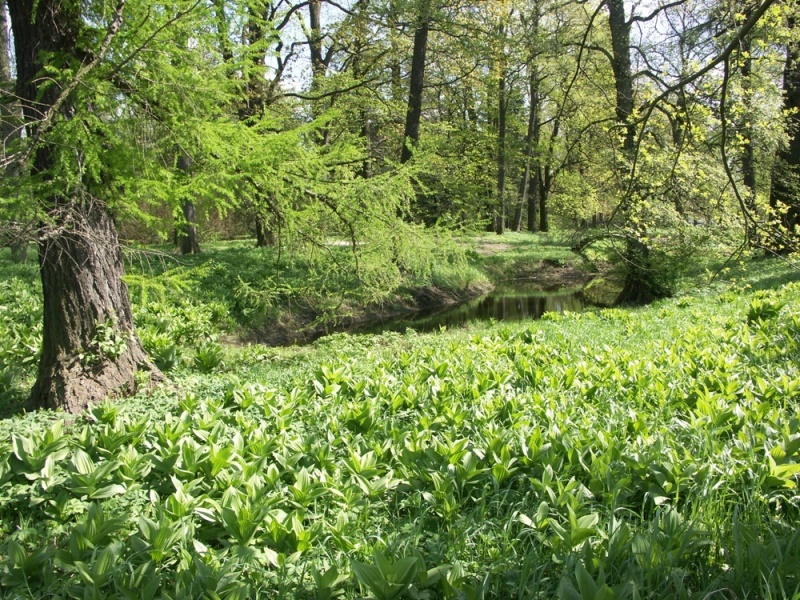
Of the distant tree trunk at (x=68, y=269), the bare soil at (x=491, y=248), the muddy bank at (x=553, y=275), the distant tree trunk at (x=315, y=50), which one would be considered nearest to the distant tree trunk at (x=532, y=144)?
the bare soil at (x=491, y=248)

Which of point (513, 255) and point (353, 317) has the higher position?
point (513, 255)

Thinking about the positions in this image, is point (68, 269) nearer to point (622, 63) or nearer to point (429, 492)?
point (429, 492)

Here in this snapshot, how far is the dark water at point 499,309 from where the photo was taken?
13750 mm

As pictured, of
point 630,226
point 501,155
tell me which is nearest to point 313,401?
point 630,226

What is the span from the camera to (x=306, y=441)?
3.53 meters

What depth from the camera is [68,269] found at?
5082 millimetres

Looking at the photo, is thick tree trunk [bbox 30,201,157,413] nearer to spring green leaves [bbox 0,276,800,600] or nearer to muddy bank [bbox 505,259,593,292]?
spring green leaves [bbox 0,276,800,600]

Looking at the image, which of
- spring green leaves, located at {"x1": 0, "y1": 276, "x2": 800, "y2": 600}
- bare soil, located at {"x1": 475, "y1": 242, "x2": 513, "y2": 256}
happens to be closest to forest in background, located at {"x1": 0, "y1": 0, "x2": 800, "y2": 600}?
spring green leaves, located at {"x1": 0, "y1": 276, "x2": 800, "y2": 600}

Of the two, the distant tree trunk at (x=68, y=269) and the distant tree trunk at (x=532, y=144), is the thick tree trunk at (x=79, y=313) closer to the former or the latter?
the distant tree trunk at (x=68, y=269)

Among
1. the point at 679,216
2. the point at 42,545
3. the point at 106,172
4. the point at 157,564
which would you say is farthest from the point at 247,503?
the point at 679,216

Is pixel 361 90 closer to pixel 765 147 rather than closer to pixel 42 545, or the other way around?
pixel 765 147

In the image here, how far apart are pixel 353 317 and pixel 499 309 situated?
15.1 ft

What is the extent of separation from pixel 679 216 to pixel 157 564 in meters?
11.7

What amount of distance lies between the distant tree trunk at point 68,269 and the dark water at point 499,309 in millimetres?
7753
